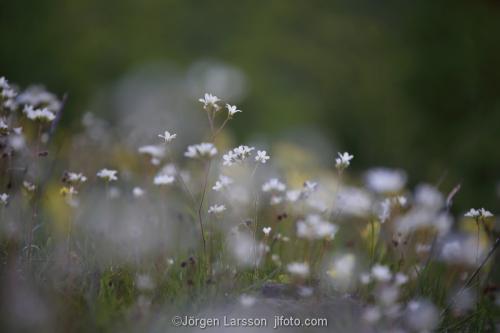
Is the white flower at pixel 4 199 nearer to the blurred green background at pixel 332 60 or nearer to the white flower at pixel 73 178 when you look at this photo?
the white flower at pixel 73 178

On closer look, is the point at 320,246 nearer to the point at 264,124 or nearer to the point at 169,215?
the point at 169,215

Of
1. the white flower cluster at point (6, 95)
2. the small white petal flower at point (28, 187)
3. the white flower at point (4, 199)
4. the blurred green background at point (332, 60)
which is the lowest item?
the white flower at point (4, 199)

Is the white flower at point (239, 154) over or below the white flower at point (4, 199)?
over

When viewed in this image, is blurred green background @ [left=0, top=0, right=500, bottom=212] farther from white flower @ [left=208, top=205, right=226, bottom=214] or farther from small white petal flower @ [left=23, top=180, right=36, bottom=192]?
small white petal flower @ [left=23, top=180, right=36, bottom=192]

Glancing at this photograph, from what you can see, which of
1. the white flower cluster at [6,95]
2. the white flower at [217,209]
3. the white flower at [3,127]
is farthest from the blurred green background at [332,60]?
the white flower at [3,127]

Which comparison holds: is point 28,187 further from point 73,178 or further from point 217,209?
point 217,209

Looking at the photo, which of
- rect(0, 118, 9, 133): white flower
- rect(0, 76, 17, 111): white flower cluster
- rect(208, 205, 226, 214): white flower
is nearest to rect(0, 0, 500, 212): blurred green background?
rect(208, 205, 226, 214): white flower

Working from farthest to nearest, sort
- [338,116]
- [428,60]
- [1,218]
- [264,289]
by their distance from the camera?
1. [338,116]
2. [428,60]
3. [1,218]
4. [264,289]

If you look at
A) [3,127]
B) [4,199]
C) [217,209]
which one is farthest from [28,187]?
[217,209]

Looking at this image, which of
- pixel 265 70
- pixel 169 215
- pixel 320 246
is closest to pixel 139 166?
pixel 169 215
